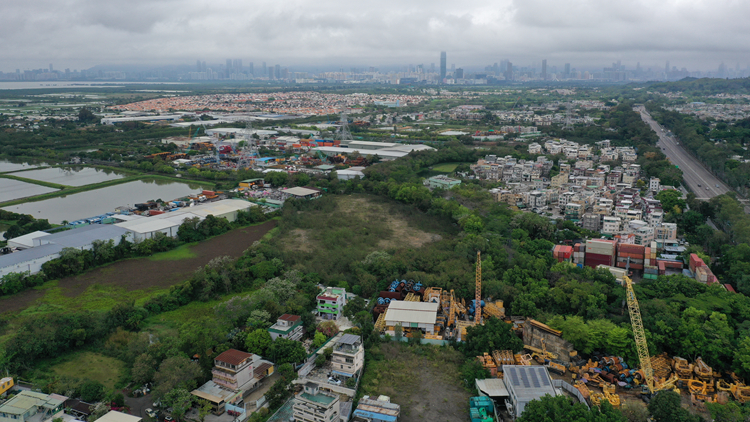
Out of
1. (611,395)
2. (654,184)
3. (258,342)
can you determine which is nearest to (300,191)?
(258,342)

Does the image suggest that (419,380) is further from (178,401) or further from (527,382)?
(178,401)

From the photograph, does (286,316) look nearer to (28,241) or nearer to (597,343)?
(597,343)

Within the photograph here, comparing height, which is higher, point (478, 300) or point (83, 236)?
point (83, 236)

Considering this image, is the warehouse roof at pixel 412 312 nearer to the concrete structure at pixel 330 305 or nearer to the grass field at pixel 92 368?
the concrete structure at pixel 330 305

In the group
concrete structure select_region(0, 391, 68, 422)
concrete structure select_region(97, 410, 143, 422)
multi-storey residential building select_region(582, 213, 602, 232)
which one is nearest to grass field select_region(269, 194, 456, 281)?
multi-storey residential building select_region(582, 213, 602, 232)

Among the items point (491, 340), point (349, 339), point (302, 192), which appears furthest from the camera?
point (302, 192)

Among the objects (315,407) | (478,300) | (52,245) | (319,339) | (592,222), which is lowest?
(319,339)

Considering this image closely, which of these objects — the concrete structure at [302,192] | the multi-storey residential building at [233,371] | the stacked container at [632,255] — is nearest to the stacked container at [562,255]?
the stacked container at [632,255]

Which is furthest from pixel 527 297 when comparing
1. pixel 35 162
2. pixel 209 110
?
pixel 209 110
